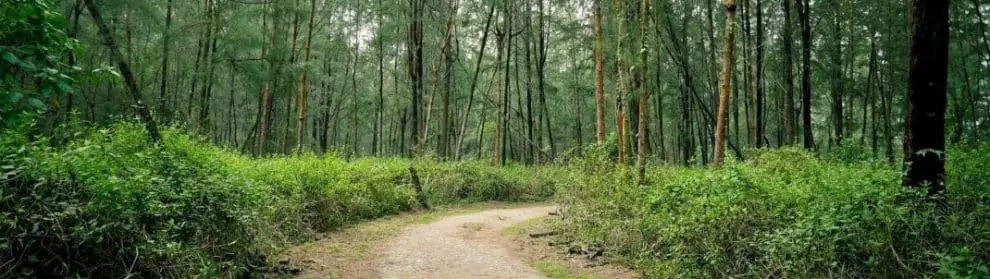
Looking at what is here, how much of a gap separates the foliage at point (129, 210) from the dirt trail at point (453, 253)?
171 cm

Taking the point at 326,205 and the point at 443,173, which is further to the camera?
the point at 443,173

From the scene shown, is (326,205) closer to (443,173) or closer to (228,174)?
(228,174)

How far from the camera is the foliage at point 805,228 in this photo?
4.41 m

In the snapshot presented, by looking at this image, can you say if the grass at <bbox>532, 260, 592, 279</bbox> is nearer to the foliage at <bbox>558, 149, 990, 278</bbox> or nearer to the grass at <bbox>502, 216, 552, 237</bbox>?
the foliage at <bbox>558, 149, 990, 278</bbox>

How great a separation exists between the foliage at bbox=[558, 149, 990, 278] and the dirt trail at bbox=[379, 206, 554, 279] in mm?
1712

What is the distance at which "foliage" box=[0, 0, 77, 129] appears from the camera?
2697mm

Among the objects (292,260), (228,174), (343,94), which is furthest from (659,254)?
(343,94)

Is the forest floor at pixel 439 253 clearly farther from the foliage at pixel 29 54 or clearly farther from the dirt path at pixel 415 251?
the foliage at pixel 29 54

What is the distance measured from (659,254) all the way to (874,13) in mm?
16598

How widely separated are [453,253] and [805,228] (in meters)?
4.88

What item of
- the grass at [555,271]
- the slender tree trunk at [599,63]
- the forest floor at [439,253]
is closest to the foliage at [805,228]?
the grass at [555,271]

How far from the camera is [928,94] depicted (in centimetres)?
472

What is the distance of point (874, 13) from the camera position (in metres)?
18.2

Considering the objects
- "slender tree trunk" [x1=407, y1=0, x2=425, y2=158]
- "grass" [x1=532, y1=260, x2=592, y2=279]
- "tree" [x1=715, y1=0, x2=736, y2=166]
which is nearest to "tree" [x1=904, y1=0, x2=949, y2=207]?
"grass" [x1=532, y1=260, x2=592, y2=279]
